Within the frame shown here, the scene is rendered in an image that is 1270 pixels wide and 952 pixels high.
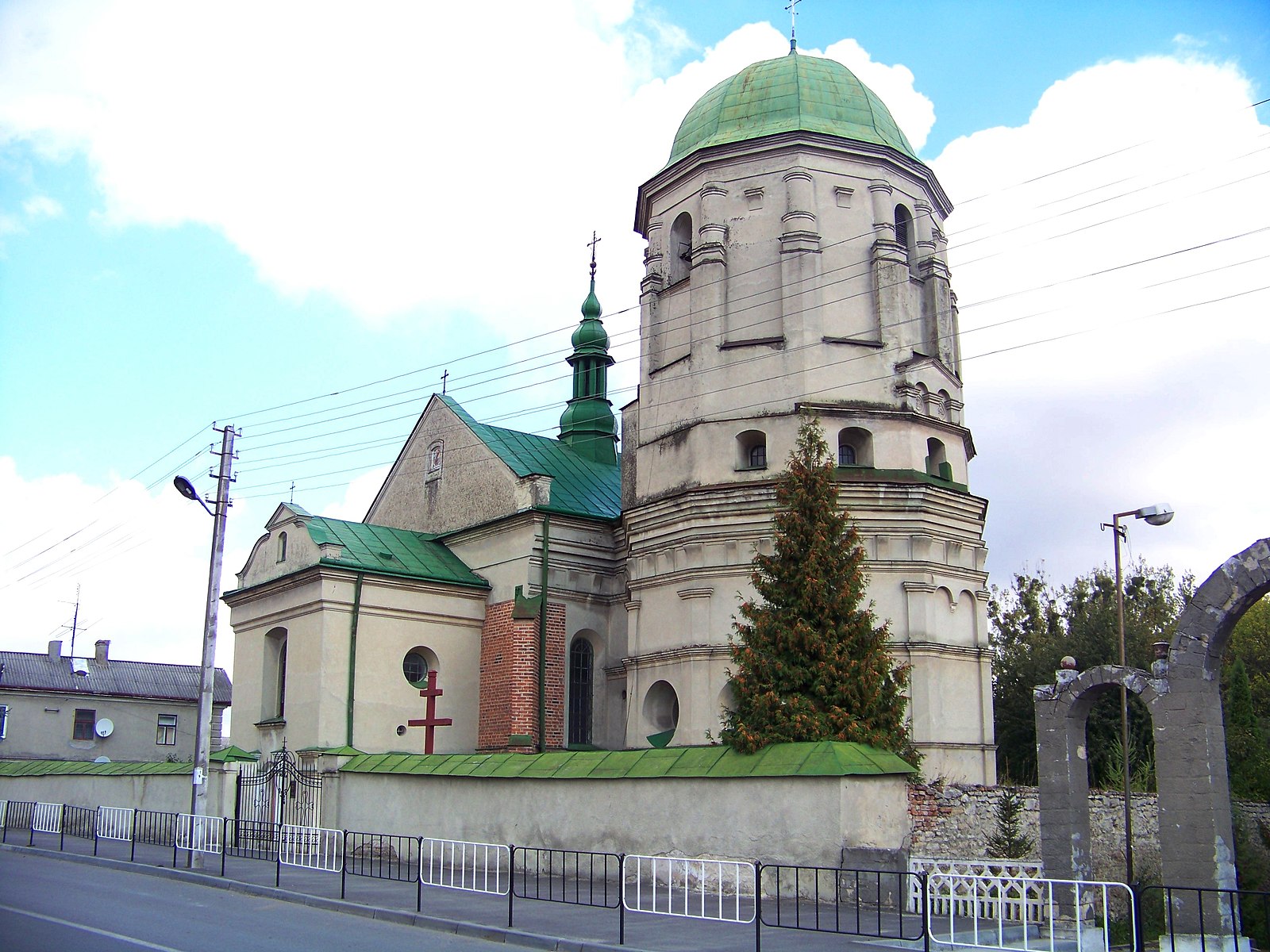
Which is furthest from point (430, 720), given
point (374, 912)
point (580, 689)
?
point (374, 912)

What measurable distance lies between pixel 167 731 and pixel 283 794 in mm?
32877

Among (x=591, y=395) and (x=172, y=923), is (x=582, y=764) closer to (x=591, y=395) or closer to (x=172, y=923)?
(x=172, y=923)

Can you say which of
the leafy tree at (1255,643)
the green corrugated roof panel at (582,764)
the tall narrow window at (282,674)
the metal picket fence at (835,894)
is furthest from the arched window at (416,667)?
the leafy tree at (1255,643)

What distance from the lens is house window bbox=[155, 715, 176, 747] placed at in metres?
53.1

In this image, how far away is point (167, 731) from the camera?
53438 millimetres

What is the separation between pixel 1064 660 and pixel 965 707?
8.54m

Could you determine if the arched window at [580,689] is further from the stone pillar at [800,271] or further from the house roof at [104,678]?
the house roof at [104,678]

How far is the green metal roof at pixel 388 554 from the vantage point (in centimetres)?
2809

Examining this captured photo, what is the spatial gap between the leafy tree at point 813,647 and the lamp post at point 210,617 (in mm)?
10020

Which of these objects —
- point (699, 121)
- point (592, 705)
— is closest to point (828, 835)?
point (592, 705)

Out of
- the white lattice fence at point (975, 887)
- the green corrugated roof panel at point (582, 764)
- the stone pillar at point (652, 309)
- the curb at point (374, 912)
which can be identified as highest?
the stone pillar at point (652, 309)

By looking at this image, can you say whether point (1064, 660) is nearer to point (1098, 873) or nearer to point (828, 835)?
point (828, 835)

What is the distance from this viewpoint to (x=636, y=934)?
1393cm

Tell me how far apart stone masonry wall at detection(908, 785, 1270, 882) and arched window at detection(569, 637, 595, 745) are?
33.2 ft
